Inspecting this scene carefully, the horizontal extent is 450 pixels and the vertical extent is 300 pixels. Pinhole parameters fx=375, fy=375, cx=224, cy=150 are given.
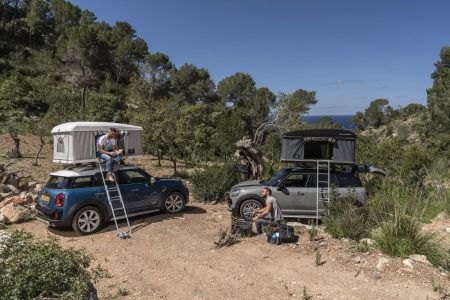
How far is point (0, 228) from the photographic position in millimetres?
9461

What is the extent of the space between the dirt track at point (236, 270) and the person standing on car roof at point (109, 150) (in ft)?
5.44

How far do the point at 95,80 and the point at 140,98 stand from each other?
14.7m

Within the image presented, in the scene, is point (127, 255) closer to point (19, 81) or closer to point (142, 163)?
point (142, 163)

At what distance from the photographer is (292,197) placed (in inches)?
397

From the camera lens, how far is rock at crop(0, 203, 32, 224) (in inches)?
392

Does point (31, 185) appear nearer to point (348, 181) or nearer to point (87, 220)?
point (87, 220)

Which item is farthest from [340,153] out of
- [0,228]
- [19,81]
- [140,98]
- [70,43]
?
[70,43]

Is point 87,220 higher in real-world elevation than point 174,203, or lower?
lower

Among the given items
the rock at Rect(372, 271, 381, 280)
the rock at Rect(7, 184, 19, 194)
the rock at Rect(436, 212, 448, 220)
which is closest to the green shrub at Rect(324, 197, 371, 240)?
the rock at Rect(372, 271, 381, 280)

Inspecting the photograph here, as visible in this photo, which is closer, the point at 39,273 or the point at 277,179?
the point at 39,273

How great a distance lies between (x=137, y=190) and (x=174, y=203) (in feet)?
4.43

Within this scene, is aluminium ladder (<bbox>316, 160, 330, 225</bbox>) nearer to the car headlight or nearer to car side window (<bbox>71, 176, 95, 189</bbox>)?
the car headlight

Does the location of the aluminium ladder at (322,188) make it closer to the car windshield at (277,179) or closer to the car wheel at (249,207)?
the car windshield at (277,179)

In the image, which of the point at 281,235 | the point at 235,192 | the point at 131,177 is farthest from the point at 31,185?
the point at 281,235
